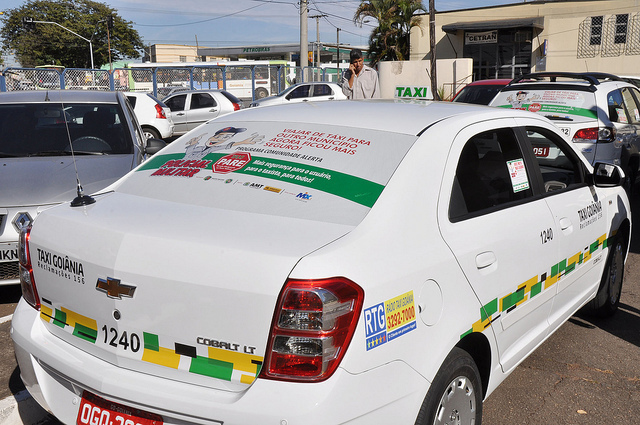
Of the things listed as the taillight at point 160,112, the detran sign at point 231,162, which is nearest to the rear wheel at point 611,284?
the detran sign at point 231,162

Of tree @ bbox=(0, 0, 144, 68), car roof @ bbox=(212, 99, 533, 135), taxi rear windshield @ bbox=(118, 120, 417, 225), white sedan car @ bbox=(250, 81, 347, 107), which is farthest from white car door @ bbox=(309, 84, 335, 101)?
tree @ bbox=(0, 0, 144, 68)

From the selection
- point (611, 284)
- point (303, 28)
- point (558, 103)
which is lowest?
point (611, 284)

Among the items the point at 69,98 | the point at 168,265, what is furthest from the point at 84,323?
the point at 69,98

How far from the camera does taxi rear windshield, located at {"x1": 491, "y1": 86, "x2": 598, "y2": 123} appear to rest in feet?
25.2

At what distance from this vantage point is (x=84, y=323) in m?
2.37

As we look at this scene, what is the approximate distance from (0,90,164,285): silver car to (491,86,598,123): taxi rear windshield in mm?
4779

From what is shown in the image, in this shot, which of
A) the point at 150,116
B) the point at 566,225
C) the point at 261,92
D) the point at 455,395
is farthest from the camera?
the point at 261,92

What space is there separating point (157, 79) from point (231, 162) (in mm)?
23178

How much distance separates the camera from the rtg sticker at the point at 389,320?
2059 mm

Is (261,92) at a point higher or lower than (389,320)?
higher

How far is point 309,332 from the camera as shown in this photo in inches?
78.4

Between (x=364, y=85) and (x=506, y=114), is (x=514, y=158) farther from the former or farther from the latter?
(x=364, y=85)

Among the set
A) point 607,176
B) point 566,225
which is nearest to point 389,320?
point 566,225

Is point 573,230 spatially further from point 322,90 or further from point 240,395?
point 322,90
